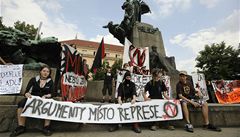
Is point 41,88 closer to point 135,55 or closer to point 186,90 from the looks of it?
point 186,90

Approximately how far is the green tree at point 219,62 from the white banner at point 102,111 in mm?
28144

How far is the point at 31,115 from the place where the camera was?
10.0 ft

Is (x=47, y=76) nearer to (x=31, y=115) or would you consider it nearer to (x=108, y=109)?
(x=31, y=115)

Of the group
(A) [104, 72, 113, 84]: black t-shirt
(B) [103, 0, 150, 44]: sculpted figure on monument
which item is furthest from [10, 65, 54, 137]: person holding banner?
(B) [103, 0, 150, 44]: sculpted figure on monument

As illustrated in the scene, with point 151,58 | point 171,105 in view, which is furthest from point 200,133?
point 151,58

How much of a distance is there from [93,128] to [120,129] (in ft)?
1.78

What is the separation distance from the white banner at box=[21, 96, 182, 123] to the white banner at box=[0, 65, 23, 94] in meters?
1.42

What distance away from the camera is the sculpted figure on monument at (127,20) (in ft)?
33.8

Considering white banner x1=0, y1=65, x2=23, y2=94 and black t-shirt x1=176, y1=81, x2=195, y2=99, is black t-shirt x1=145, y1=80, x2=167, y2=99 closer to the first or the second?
black t-shirt x1=176, y1=81, x2=195, y2=99

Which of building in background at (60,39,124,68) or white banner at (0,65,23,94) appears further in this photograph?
building in background at (60,39,124,68)

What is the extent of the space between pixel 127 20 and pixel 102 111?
783cm

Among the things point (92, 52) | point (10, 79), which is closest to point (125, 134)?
point (10, 79)

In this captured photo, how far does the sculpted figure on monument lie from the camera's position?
33.8 ft

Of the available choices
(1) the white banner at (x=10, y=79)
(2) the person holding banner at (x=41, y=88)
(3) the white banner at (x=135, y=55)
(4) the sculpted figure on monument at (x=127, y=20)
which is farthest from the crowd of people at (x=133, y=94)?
(4) the sculpted figure on monument at (x=127, y=20)
